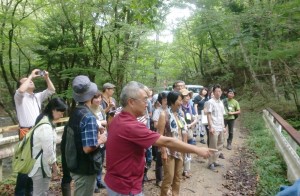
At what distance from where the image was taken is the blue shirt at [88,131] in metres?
Answer: 3.00

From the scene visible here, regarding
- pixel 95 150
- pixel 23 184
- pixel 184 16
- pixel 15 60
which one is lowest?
pixel 23 184

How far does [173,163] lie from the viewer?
4.49 meters

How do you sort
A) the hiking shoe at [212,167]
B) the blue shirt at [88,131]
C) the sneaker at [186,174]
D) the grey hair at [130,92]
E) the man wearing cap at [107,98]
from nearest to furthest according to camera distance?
the grey hair at [130,92] → the blue shirt at [88,131] → the man wearing cap at [107,98] → the sneaker at [186,174] → the hiking shoe at [212,167]

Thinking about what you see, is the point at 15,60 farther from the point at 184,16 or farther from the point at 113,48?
the point at 184,16

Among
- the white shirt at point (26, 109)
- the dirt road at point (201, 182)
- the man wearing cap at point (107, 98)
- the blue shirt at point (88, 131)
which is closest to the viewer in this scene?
the blue shirt at point (88, 131)

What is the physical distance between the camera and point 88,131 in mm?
3012

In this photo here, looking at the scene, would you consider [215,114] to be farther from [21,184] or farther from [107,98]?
[21,184]

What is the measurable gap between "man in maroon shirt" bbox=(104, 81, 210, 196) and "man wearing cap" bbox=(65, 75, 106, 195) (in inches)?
16.3

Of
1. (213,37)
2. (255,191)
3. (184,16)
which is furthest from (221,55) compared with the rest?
(255,191)

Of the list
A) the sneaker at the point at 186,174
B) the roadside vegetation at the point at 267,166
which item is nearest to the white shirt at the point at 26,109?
the sneaker at the point at 186,174

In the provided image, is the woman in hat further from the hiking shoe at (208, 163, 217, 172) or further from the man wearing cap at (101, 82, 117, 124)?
the hiking shoe at (208, 163, 217, 172)

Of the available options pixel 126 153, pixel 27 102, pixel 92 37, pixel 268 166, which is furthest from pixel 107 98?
pixel 92 37

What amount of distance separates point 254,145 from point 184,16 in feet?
68.0

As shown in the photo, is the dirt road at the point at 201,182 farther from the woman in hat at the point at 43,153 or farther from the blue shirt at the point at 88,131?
the blue shirt at the point at 88,131
